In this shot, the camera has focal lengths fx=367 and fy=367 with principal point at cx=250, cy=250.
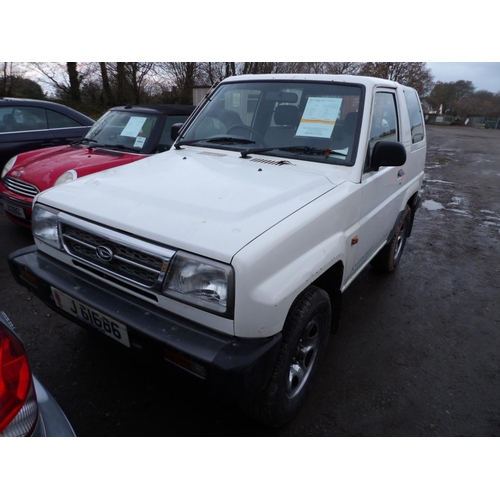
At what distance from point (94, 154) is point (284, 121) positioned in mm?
3003

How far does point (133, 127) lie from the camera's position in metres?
4.97

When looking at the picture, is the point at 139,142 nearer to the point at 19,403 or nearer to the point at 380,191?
the point at 380,191

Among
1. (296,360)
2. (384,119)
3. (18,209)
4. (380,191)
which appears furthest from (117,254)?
(18,209)

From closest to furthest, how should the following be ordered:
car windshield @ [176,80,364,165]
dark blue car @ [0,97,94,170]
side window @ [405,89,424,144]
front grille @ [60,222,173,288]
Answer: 1. front grille @ [60,222,173,288]
2. car windshield @ [176,80,364,165]
3. side window @ [405,89,424,144]
4. dark blue car @ [0,97,94,170]

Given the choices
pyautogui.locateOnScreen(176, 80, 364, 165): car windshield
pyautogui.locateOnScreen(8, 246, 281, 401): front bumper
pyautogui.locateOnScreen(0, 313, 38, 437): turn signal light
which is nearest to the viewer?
pyautogui.locateOnScreen(0, 313, 38, 437): turn signal light

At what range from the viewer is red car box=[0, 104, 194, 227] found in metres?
4.30

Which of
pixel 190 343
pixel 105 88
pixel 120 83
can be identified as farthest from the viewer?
pixel 120 83

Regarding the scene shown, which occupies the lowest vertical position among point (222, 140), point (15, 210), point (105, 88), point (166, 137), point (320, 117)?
point (15, 210)

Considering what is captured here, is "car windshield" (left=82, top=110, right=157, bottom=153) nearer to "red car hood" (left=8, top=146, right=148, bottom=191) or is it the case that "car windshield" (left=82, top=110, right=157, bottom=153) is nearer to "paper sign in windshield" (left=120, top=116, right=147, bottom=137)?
"paper sign in windshield" (left=120, top=116, right=147, bottom=137)

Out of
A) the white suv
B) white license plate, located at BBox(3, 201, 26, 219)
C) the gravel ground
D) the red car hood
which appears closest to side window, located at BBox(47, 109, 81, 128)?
the red car hood

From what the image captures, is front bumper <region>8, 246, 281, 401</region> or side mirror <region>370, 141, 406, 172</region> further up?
side mirror <region>370, 141, 406, 172</region>

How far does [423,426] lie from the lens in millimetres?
2266

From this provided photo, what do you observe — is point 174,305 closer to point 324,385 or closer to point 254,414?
point 254,414

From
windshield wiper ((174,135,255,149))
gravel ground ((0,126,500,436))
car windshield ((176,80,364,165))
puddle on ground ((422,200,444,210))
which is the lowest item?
puddle on ground ((422,200,444,210))
